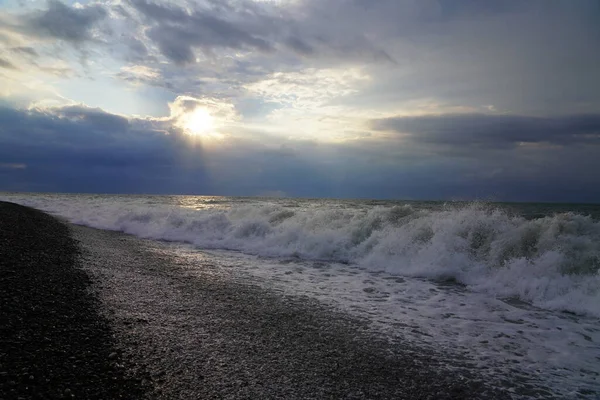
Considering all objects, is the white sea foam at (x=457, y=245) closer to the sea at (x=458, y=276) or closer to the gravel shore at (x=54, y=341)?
the sea at (x=458, y=276)

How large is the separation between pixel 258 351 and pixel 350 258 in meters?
8.83

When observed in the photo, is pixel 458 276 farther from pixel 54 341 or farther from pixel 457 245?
pixel 54 341

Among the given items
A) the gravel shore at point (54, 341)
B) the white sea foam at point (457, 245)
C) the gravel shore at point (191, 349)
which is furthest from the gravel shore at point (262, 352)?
the white sea foam at point (457, 245)

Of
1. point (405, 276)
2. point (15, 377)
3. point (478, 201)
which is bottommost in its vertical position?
point (405, 276)

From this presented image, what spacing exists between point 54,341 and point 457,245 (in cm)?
1105

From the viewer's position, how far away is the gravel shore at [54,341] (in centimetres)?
326

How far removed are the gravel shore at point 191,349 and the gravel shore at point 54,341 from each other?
1cm

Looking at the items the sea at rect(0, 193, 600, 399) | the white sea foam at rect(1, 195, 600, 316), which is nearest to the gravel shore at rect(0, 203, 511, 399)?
the sea at rect(0, 193, 600, 399)

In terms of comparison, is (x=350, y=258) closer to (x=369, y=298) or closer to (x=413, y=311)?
(x=369, y=298)

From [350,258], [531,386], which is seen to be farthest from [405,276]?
[531,386]

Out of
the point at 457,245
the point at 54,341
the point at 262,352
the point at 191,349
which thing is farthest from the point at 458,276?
the point at 54,341

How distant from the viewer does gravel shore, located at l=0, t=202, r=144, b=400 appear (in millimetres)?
3256

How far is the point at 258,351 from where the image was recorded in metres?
4.64

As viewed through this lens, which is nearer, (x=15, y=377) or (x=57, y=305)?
(x=15, y=377)
